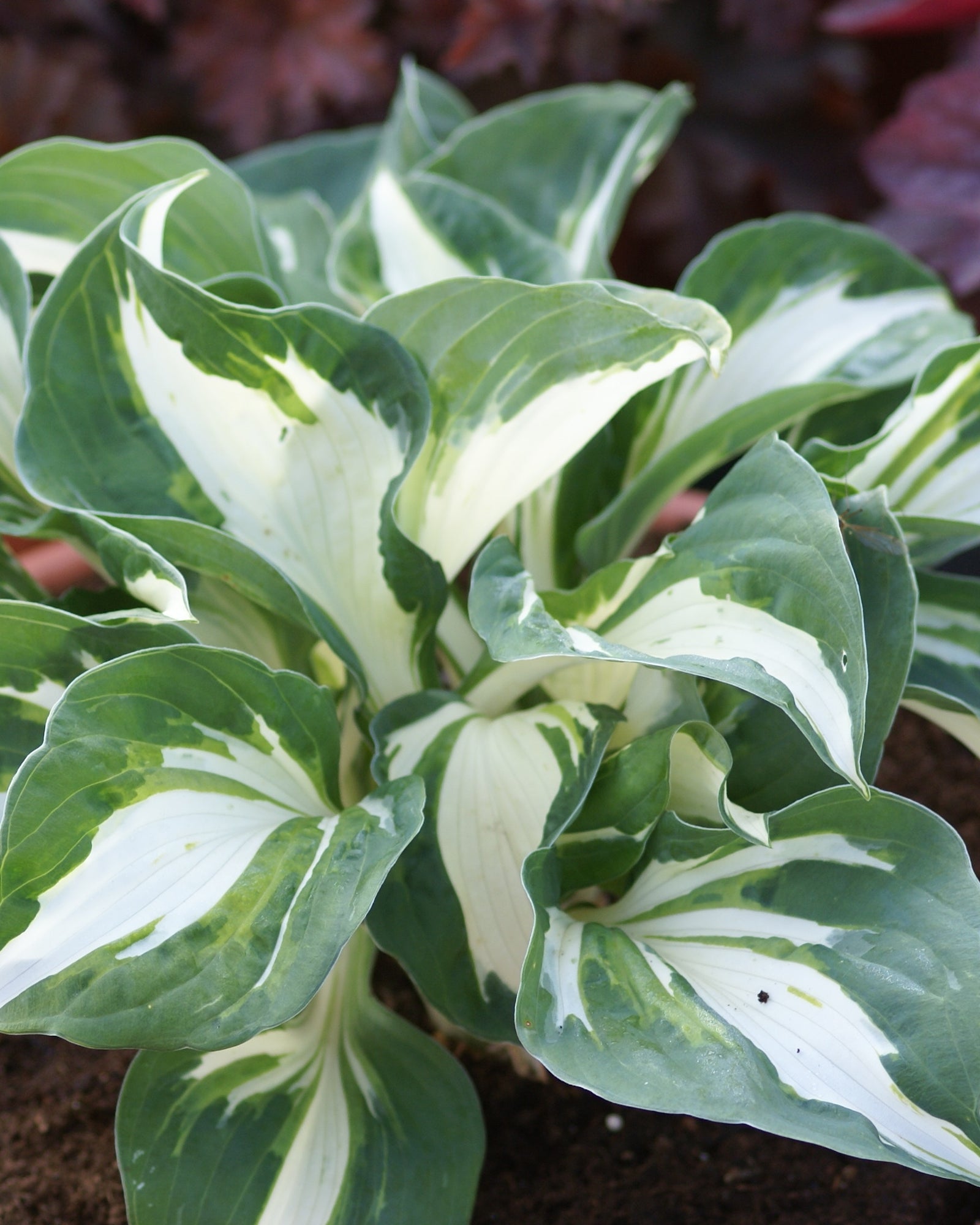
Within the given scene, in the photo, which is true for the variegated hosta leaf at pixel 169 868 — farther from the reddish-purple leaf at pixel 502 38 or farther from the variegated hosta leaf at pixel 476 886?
the reddish-purple leaf at pixel 502 38

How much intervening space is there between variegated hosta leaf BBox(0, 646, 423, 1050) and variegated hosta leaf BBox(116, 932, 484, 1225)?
0.15 metres

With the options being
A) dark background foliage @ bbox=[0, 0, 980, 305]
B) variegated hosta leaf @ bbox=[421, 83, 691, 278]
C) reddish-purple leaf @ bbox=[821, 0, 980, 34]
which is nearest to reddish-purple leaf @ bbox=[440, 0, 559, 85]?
dark background foliage @ bbox=[0, 0, 980, 305]

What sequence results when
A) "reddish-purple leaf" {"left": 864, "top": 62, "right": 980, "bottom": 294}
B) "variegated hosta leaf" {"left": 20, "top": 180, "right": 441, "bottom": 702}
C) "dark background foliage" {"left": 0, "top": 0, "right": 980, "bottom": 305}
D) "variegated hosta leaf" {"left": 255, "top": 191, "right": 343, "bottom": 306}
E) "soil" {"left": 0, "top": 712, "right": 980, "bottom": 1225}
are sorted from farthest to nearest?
1. "dark background foliage" {"left": 0, "top": 0, "right": 980, "bottom": 305}
2. "reddish-purple leaf" {"left": 864, "top": 62, "right": 980, "bottom": 294}
3. "variegated hosta leaf" {"left": 255, "top": 191, "right": 343, "bottom": 306}
4. "soil" {"left": 0, "top": 712, "right": 980, "bottom": 1225}
5. "variegated hosta leaf" {"left": 20, "top": 180, "right": 441, "bottom": 702}

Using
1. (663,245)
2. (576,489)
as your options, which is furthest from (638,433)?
(663,245)

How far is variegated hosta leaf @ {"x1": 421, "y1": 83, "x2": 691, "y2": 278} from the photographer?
29.7 inches

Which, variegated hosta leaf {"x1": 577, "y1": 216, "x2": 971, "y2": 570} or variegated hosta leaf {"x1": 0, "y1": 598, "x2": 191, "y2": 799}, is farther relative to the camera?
variegated hosta leaf {"x1": 577, "y1": 216, "x2": 971, "y2": 570}

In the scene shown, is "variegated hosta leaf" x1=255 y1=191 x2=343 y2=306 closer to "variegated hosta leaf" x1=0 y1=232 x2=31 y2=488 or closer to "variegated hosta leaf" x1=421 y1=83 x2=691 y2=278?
"variegated hosta leaf" x1=421 y1=83 x2=691 y2=278

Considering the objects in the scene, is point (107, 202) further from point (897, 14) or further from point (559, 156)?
point (897, 14)

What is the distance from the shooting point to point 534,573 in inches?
27.5

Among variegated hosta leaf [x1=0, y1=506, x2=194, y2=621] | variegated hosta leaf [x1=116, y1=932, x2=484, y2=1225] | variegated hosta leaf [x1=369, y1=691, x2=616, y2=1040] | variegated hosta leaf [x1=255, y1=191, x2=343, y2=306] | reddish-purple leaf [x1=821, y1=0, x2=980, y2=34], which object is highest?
reddish-purple leaf [x1=821, y1=0, x2=980, y2=34]

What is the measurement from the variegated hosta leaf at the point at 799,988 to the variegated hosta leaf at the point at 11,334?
14.8 inches

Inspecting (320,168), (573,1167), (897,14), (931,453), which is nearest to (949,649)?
(931,453)

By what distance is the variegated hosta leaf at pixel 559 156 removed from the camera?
29.7 inches

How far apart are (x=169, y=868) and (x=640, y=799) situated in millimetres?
204
